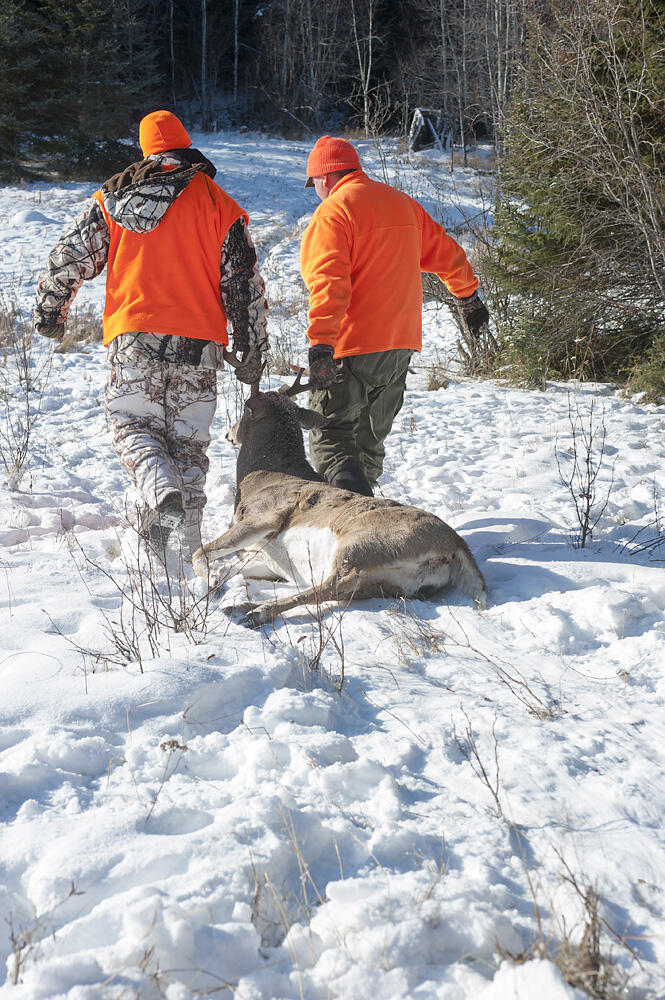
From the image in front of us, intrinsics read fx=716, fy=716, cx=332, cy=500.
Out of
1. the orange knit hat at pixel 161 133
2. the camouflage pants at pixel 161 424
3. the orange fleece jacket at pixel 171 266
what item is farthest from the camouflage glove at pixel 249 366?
the orange knit hat at pixel 161 133

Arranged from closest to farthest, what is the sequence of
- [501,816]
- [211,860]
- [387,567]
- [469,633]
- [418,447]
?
[211,860]
[501,816]
[469,633]
[387,567]
[418,447]

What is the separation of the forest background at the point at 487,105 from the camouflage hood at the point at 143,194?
15.6 feet

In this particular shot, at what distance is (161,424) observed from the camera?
452 centimetres

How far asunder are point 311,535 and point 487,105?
25.5m

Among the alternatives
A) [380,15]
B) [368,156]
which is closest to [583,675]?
[368,156]

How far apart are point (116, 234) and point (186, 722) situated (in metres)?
3.07

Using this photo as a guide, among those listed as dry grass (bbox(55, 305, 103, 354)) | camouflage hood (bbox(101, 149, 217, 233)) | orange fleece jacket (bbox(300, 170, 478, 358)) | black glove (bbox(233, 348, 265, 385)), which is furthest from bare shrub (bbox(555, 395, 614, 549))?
dry grass (bbox(55, 305, 103, 354))

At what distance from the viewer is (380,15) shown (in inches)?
1297

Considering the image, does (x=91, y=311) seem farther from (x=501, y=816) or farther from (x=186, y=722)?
(x=501, y=816)

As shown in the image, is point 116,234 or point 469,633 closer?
point 469,633

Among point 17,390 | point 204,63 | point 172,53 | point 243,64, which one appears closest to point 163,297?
point 17,390

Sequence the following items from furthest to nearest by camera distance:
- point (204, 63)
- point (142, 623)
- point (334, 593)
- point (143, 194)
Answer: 1. point (204, 63)
2. point (143, 194)
3. point (334, 593)
4. point (142, 623)

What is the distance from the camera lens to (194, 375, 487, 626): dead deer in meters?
3.73

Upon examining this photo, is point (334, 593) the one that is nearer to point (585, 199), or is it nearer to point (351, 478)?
point (351, 478)
